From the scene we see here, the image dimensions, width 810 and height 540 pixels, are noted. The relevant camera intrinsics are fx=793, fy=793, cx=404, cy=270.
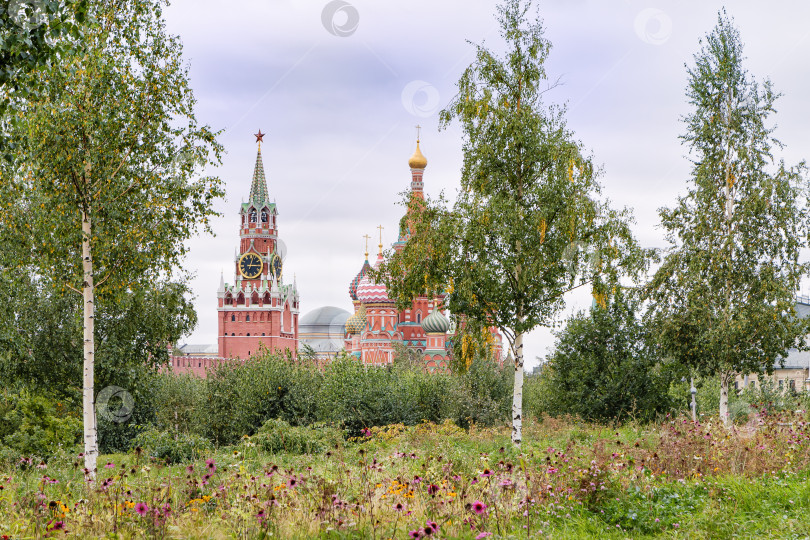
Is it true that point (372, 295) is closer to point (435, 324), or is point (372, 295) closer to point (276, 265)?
point (435, 324)

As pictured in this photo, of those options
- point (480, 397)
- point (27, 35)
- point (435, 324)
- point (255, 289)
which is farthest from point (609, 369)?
point (255, 289)

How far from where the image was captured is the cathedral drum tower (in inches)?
4653

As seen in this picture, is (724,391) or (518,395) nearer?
(518,395)

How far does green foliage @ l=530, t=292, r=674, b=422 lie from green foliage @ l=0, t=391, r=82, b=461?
17.7m

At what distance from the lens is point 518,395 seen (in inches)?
780

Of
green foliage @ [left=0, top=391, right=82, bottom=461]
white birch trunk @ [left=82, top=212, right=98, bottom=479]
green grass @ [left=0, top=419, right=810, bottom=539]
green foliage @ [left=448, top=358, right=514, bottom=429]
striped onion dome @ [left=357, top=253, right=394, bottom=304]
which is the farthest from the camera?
striped onion dome @ [left=357, top=253, right=394, bottom=304]

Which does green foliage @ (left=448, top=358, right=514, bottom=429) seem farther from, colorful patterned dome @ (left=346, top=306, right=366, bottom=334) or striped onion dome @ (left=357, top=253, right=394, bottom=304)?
colorful patterned dome @ (left=346, top=306, right=366, bottom=334)

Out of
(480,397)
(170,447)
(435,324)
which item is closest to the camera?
(170,447)

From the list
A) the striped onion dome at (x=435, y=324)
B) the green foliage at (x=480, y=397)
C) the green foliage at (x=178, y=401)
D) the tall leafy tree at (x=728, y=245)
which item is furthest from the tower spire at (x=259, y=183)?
the tall leafy tree at (x=728, y=245)

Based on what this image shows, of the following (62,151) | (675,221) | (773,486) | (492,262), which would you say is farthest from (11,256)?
(675,221)

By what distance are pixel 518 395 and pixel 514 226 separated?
4.25 meters

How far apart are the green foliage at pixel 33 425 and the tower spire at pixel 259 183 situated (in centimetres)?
9631

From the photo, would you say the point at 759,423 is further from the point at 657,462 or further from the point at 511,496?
the point at 511,496

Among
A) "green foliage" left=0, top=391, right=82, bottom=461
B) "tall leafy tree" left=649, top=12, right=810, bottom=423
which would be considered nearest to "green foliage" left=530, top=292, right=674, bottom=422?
"tall leafy tree" left=649, top=12, right=810, bottom=423
